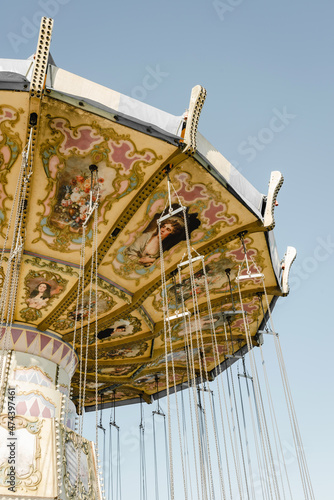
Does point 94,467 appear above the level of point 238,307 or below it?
below

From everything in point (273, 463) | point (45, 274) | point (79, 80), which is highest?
point (79, 80)

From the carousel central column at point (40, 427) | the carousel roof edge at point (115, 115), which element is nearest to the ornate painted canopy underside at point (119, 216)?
the carousel roof edge at point (115, 115)

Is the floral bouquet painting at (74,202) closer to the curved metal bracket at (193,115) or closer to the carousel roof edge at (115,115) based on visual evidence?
the carousel roof edge at (115,115)

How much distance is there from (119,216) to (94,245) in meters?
0.84

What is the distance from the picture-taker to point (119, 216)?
8.54m

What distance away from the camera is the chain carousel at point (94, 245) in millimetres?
6945

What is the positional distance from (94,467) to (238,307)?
196 inches

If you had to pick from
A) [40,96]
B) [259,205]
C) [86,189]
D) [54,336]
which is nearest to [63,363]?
[54,336]

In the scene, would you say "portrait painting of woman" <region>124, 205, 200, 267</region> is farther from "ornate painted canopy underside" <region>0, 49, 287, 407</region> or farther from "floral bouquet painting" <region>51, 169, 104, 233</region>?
"floral bouquet painting" <region>51, 169, 104, 233</region>

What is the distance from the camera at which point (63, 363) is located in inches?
415

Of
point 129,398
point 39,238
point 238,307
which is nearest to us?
point 39,238

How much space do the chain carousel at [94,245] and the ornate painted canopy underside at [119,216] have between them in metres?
0.03

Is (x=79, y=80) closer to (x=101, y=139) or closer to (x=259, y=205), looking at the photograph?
(x=101, y=139)

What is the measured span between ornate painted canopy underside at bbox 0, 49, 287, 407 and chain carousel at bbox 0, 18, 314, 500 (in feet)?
0.08
